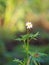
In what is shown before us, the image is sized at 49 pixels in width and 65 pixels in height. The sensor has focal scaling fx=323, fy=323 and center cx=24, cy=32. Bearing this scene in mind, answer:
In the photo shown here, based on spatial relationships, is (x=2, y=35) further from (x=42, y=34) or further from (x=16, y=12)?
(x=16, y=12)

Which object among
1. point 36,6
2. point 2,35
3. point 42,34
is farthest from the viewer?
point 36,6

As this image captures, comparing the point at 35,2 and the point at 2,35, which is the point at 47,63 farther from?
the point at 35,2

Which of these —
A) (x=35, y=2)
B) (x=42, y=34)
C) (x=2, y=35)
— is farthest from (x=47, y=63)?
(x=35, y=2)

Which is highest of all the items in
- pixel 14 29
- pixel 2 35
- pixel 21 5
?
pixel 21 5

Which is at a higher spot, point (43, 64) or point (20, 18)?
point (20, 18)

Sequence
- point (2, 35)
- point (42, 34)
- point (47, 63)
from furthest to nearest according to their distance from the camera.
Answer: point (42, 34)
point (2, 35)
point (47, 63)

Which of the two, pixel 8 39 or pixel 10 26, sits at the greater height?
pixel 10 26

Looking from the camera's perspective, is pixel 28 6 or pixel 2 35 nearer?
pixel 2 35

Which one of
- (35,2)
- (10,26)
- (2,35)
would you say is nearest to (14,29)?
(10,26)

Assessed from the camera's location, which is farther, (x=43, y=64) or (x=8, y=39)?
(x=8, y=39)
